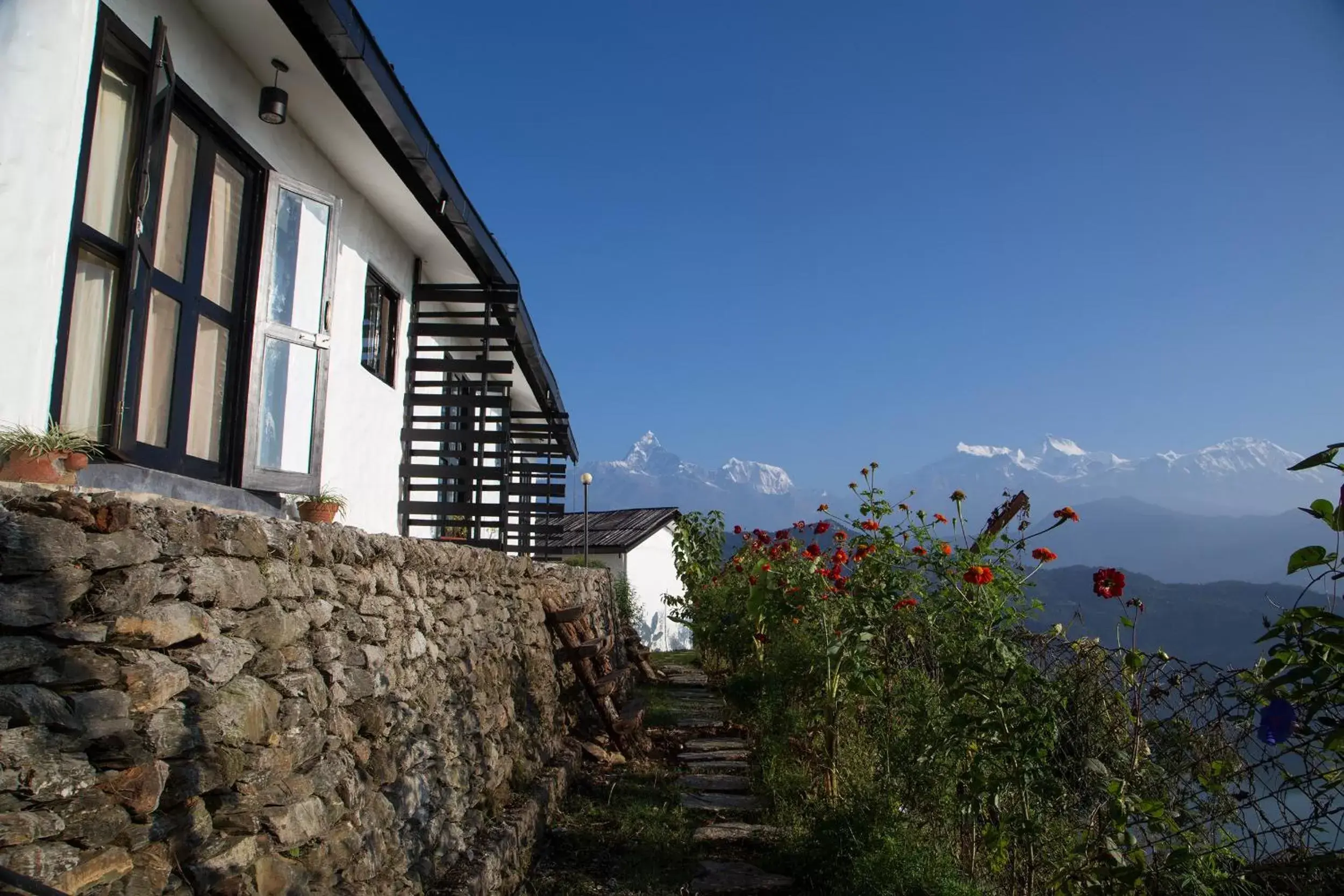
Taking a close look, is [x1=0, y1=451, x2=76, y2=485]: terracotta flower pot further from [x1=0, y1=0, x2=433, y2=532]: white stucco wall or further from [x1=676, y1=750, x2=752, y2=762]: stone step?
[x1=676, y1=750, x2=752, y2=762]: stone step

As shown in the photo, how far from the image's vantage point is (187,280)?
4.57m

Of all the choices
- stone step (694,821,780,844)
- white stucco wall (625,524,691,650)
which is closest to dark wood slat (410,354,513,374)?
stone step (694,821,780,844)

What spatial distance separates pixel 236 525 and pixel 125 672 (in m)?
0.75

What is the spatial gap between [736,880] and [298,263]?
4.55 metres

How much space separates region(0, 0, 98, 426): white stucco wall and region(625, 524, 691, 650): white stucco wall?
2245 centimetres

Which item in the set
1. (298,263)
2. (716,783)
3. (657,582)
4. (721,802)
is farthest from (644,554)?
(298,263)

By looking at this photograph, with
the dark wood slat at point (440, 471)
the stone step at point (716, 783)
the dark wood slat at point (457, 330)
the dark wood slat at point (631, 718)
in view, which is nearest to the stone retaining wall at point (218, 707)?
the stone step at point (716, 783)

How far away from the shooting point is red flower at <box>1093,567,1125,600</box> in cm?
338

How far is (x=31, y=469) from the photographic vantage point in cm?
285

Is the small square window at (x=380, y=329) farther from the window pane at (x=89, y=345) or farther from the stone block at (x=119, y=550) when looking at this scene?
the stone block at (x=119, y=550)

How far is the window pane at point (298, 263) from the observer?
5.28 meters

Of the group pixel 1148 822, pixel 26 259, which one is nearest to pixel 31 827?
pixel 26 259

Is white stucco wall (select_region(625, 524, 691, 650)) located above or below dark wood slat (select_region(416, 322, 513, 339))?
below

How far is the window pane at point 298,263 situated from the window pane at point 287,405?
0.19 metres
